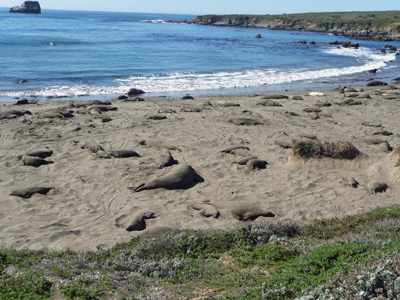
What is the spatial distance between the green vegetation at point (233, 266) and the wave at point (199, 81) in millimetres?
17902

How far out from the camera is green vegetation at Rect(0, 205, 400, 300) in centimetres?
364

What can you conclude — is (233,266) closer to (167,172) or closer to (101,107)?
(167,172)

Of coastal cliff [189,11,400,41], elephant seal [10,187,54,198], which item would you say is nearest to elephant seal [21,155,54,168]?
elephant seal [10,187,54,198]

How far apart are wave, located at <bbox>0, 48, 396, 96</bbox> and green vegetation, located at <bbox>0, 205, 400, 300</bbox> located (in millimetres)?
17902

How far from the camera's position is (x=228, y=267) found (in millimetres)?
4871

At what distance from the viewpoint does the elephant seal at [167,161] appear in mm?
9795

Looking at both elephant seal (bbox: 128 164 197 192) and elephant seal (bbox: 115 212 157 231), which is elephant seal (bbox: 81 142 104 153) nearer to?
elephant seal (bbox: 128 164 197 192)

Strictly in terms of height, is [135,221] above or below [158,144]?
below

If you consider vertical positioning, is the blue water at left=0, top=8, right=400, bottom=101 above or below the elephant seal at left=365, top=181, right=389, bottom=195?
above

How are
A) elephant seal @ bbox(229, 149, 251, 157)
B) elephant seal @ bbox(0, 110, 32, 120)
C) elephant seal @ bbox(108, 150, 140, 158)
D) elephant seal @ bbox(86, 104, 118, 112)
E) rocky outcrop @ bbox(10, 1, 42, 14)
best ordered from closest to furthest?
elephant seal @ bbox(108, 150, 140, 158) → elephant seal @ bbox(229, 149, 251, 157) → elephant seal @ bbox(0, 110, 32, 120) → elephant seal @ bbox(86, 104, 118, 112) → rocky outcrop @ bbox(10, 1, 42, 14)

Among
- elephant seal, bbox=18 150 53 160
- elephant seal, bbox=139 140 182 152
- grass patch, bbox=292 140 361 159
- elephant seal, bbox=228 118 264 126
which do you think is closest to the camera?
grass patch, bbox=292 140 361 159

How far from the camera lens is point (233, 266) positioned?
4.93 meters

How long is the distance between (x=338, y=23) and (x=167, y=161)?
103 meters

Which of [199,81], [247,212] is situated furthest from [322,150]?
[199,81]
